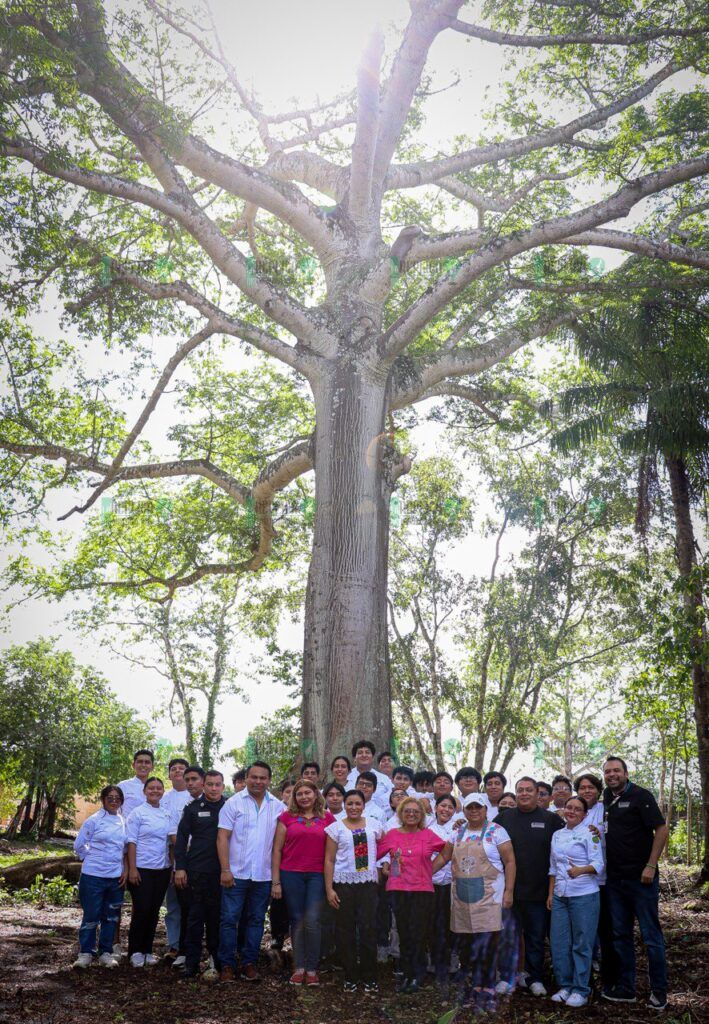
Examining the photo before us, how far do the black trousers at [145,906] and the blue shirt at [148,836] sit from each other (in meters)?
0.07

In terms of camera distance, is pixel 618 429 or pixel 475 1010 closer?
pixel 475 1010

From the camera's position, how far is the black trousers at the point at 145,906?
6973 millimetres

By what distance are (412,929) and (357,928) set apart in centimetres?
43

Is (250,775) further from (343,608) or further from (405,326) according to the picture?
(405,326)

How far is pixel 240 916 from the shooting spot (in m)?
6.60

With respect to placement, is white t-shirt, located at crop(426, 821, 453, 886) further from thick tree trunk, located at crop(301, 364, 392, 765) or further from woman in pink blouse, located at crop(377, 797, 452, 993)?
thick tree trunk, located at crop(301, 364, 392, 765)

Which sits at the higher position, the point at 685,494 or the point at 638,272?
the point at 638,272

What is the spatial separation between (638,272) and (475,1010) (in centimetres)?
958

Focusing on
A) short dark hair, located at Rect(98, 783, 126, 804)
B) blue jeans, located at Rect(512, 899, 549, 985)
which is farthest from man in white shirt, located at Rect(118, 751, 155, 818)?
blue jeans, located at Rect(512, 899, 549, 985)

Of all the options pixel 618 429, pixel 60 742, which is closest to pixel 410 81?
pixel 618 429

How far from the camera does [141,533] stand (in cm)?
1723

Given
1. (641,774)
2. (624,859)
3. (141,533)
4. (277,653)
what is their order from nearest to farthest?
(624,859) < (141,533) < (277,653) < (641,774)

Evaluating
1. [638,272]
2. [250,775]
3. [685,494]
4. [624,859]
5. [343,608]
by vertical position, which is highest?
[638,272]

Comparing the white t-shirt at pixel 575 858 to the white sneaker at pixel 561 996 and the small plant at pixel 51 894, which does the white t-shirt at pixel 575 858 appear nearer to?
the white sneaker at pixel 561 996
